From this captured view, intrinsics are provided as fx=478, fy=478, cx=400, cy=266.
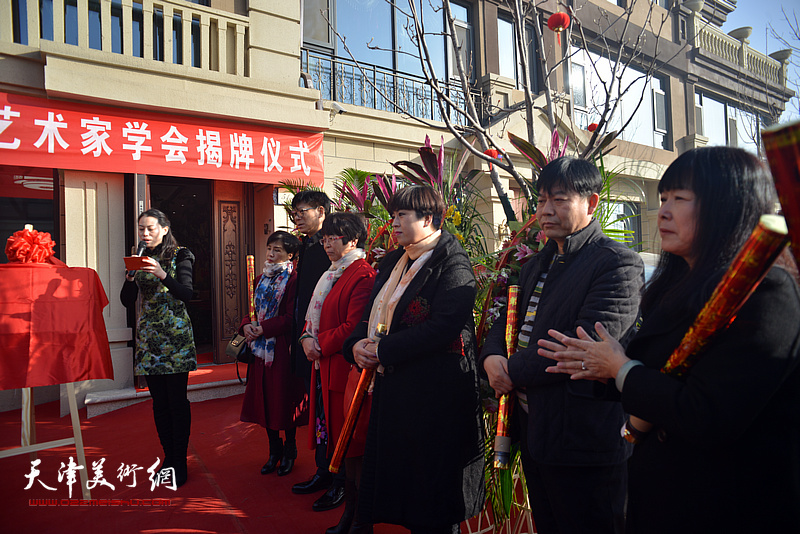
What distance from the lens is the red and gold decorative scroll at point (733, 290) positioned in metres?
0.73

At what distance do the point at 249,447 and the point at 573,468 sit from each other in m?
3.09

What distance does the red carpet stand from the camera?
8.55ft

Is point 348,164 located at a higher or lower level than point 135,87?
lower

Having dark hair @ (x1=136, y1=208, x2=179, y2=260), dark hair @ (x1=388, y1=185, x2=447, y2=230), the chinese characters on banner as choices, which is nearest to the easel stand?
dark hair @ (x1=136, y1=208, x2=179, y2=260)

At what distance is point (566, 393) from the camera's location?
1440 mm

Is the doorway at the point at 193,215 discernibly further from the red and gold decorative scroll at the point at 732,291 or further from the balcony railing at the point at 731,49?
the balcony railing at the point at 731,49

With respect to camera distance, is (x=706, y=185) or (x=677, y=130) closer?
(x=706, y=185)

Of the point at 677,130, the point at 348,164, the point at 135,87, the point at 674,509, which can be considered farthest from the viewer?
the point at 677,130

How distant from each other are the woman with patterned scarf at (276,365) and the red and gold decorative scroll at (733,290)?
2.54 meters

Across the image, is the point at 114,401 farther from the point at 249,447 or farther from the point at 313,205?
the point at 313,205

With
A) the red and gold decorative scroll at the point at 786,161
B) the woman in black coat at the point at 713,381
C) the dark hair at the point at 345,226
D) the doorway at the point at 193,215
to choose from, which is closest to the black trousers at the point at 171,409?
the dark hair at the point at 345,226

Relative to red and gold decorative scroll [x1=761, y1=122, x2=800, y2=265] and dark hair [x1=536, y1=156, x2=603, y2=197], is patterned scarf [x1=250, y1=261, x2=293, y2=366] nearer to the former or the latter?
dark hair [x1=536, y1=156, x2=603, y2=197]

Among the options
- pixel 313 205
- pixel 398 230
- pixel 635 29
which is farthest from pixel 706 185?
pixel 635 29

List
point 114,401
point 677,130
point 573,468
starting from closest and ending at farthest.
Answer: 1. point 573,468
2. point 114,401
3. point 677,130
